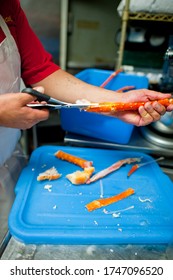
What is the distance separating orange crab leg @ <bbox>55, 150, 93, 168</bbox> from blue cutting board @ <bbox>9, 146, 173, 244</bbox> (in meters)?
0.01

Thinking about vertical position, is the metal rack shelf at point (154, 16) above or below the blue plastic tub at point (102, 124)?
above

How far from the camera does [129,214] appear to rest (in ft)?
1.73

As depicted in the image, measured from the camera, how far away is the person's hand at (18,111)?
48 cm

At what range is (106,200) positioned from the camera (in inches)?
21.8

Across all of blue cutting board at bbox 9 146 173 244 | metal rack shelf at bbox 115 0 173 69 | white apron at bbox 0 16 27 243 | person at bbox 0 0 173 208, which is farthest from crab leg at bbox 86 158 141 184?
metal rack shelf at bbox 115 0 173 69

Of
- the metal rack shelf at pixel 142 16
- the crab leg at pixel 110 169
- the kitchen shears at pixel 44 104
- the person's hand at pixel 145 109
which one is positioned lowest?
the crab leg at pixel 110 169

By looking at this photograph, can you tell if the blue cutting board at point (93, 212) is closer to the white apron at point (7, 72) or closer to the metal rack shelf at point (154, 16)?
the white apron at point (7, 72)

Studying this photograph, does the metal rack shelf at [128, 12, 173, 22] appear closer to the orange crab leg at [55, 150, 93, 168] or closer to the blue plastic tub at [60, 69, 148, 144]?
the blue plastic tub at [60, 69, 148, 144]

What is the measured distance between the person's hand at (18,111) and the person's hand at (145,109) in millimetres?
239

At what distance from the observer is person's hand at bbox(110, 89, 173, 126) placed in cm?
59

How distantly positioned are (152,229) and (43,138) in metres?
1.03

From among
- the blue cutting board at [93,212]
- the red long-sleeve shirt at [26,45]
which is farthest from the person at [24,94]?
the blue cutting board at [93,212]

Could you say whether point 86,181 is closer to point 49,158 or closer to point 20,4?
point 49,158
